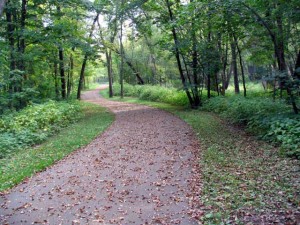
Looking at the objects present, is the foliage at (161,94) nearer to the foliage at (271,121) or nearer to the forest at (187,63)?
the forest at (187,63)

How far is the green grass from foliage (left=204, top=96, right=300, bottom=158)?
231 inches

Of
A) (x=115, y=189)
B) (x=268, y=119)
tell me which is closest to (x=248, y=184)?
(x=115, y=189)

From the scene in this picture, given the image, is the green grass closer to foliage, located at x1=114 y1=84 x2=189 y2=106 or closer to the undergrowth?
the undergrowth

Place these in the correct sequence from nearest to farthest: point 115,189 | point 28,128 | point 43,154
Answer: point 115,189
point 43,154
point 28,128

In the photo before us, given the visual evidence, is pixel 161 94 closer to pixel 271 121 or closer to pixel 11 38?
pixel 11 38

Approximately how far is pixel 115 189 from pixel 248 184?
2656 millimetres

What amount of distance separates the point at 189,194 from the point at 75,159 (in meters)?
3.98

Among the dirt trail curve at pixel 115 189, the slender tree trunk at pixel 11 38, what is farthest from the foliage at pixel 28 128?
the slender tree trunk at pixel 11 38

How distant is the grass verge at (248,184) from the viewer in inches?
168

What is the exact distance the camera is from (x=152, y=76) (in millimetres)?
35906

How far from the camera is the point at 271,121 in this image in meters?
8.88

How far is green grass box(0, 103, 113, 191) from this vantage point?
6682mm

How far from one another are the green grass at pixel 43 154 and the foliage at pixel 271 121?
5.88 metres

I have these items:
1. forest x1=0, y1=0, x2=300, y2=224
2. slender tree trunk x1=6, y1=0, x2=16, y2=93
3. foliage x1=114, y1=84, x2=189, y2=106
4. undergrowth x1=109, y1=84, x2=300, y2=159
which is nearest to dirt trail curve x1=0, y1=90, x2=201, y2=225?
forest x1=0, y1=0, x2=300, y2=224
